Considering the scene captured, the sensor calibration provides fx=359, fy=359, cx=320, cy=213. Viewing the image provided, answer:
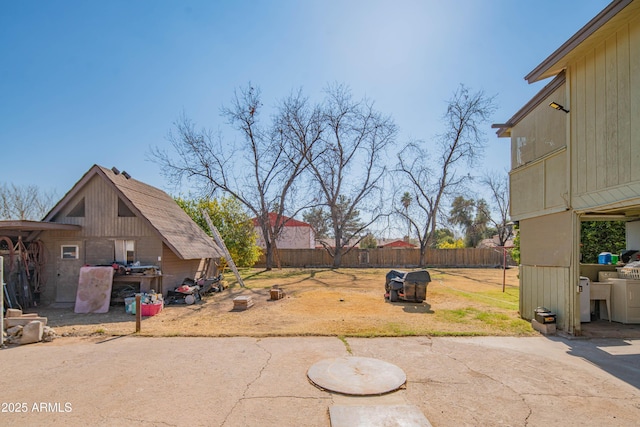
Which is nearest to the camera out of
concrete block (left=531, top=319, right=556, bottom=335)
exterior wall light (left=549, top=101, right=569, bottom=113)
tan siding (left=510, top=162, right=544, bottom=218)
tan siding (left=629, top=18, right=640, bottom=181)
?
tan siding (left=629, top=18, right=640, bottom=181)

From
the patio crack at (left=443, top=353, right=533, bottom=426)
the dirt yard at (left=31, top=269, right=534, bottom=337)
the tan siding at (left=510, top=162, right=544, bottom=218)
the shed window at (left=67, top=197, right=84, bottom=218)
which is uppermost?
the tan siding at (left=510, top=162, right=544, bottom=218)

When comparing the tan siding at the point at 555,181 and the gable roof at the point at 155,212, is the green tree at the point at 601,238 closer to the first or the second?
the tan siding at the point at 555,181

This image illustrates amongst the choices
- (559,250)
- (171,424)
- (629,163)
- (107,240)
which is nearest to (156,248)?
(107,240)

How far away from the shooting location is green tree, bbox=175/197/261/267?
24.4 m

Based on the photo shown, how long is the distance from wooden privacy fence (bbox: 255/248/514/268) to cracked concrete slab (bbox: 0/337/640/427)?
996 inches

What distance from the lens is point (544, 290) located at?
8773 millimetres

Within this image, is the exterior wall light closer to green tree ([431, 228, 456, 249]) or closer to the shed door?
the shed door

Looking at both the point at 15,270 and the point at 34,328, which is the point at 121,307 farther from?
the point at 34,328

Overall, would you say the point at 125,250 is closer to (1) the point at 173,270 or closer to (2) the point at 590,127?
(1) the point at 173,270

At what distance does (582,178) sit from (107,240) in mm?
14244

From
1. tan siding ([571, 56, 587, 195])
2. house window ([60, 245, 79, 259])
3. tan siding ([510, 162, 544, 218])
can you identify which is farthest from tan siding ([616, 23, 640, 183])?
house window ([60, 245, 79, 259])

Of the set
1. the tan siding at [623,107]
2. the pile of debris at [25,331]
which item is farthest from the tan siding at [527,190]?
the pile of debris at [25,331]

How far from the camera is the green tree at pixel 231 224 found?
2440 cm

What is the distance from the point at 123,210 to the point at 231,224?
1241cm
